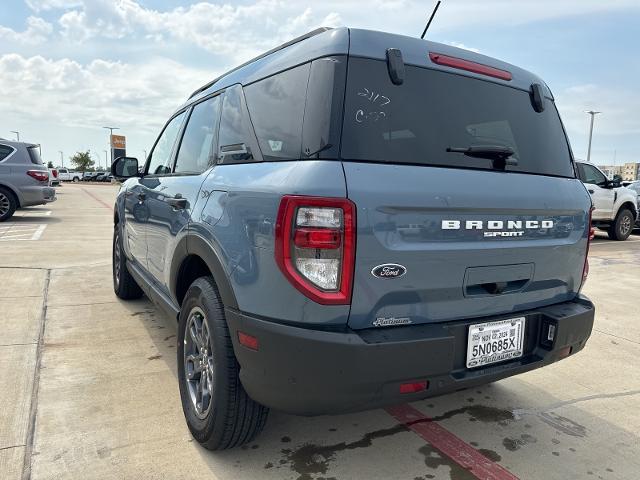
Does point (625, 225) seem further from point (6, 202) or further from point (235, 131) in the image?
point (6, 202)

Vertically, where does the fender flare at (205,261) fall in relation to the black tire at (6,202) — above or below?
above

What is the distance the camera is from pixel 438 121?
7.09ft

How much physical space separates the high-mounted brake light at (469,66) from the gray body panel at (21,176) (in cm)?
1154

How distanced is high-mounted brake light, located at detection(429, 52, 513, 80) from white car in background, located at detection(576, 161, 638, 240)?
8.65 m

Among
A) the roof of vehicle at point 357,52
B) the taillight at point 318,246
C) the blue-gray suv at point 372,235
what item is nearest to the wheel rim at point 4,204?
the blue-gray suv at point 372,235

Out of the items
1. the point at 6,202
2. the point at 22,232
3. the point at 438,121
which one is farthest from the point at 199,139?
the point at 6,202

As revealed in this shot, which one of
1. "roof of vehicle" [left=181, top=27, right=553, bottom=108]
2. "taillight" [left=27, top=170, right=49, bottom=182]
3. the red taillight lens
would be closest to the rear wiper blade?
"roof of vehicle" [left=181, top=27, right=553, bottom=108]

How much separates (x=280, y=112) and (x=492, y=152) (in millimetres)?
983

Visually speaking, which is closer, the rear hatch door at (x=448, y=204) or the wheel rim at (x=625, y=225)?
the rear hatch door at (x=448, y=204)

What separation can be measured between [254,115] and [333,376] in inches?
51.4

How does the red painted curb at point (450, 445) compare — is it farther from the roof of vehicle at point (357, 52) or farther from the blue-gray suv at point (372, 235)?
the roof of vehicle at point (357, 52)

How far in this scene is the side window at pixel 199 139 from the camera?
9.21 ft

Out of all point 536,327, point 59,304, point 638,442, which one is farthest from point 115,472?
point 59,304

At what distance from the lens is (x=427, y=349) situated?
1.90 meters
